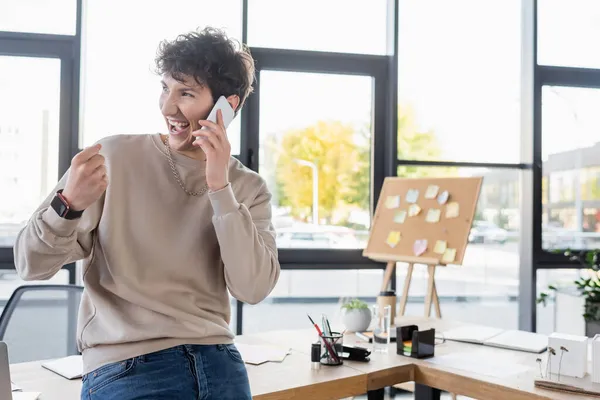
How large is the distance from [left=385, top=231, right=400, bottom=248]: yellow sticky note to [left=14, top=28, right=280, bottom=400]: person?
2267 millimetres

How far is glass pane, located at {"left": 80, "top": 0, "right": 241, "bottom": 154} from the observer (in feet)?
12.2

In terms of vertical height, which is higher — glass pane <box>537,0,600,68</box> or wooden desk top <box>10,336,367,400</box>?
glass pane <box>537,0,600,68</box>

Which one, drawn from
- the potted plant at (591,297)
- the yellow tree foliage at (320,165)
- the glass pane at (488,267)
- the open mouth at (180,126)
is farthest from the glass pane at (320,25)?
the open mouth at (180,126)

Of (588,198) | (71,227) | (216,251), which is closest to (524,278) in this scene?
(588,198)

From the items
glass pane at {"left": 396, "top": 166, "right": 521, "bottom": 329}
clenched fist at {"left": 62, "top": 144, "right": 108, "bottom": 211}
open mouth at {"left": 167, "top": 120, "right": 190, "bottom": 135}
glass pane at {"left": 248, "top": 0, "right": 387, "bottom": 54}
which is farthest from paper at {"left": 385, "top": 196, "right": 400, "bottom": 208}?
clenched fist at {"left": 62, "top": 144, "right": 108, "bottom": 211}

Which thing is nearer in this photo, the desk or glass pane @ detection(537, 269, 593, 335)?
the desk

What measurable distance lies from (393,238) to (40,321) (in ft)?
6.61

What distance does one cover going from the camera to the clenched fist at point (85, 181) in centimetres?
113

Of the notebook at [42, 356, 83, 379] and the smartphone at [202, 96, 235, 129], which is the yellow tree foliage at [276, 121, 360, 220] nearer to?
the notebook at [42, 356, 83, 379]

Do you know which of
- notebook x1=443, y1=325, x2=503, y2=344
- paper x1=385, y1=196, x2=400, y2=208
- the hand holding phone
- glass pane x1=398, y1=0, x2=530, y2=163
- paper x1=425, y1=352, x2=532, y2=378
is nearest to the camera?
the hand holding phone

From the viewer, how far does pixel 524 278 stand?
4.36 meters

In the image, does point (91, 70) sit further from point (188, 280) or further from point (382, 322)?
point (188, 280)

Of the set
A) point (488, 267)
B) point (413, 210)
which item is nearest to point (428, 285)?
point (413, 210)

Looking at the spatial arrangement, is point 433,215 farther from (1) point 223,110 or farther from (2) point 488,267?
(1) point 223,110
